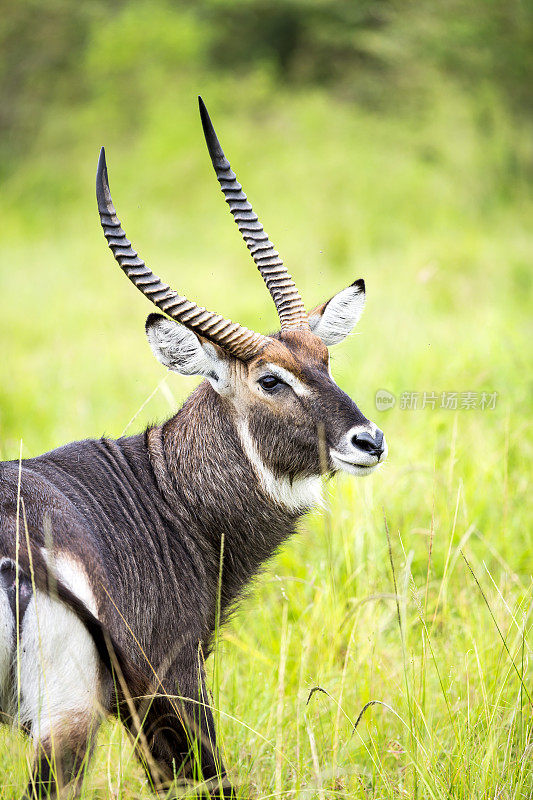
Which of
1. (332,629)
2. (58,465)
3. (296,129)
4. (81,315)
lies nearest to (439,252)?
(81,315)

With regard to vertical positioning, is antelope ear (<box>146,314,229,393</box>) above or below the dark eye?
above

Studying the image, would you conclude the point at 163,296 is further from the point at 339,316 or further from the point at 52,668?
the point at 52,668

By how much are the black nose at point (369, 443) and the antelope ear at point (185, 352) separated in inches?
22.1

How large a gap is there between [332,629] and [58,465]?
1430mm

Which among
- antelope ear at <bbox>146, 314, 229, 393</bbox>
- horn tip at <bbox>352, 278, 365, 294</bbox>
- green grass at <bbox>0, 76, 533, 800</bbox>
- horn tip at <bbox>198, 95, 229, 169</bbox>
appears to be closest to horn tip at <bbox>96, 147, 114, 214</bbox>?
antelope ear at <bbox>146, 314, 229, 393</bbox>

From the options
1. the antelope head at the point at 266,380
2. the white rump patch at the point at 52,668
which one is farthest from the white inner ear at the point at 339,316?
the white rump patch at the point at 52,668

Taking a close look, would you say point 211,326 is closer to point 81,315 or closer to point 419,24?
point 81,315

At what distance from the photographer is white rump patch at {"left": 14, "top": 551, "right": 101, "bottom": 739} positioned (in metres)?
2.22

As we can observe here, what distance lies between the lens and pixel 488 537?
4223 mm

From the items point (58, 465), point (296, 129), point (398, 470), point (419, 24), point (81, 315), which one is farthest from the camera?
point (296, 129)

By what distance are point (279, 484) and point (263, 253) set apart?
3.21ft

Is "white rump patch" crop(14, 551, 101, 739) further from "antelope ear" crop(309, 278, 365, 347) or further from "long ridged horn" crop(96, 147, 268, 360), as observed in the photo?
"antelope ear" crop(309, 278, 365, 347)

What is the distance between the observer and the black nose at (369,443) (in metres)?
2.83

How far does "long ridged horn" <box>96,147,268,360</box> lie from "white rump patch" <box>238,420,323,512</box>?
0.31 metres
